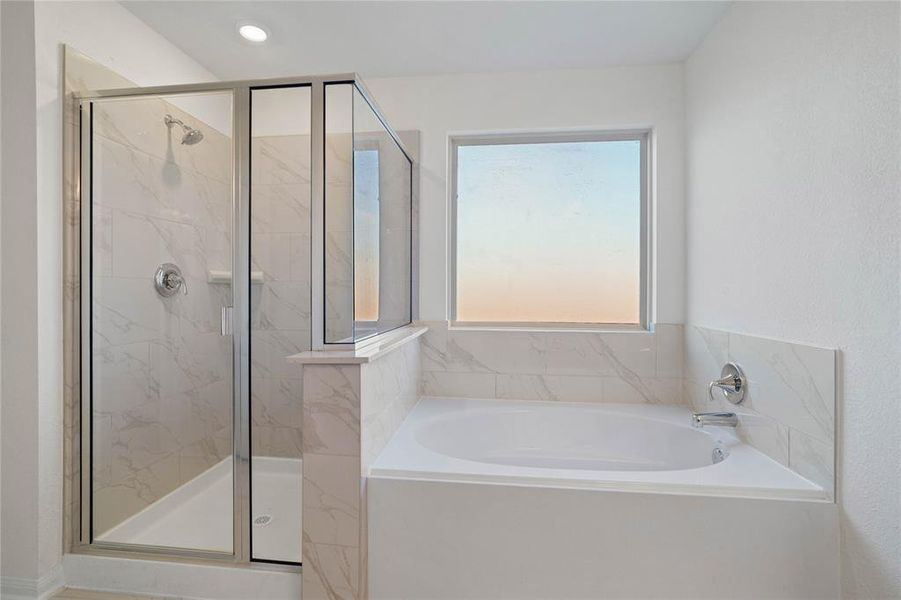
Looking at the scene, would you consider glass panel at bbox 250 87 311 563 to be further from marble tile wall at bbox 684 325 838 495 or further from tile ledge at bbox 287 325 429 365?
marble tile wall at bbox 684 325 838 495

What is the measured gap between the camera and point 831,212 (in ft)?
4.29

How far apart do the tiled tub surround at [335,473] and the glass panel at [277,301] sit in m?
0.18

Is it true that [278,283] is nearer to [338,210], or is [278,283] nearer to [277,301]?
[277,301]

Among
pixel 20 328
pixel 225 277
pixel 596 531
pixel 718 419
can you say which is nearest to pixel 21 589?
pixel 20 328

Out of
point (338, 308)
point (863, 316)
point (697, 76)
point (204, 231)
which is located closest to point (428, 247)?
point (338, 308)

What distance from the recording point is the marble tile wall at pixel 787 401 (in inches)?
52.4

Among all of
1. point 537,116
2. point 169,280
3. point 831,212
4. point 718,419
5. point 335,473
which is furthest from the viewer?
point 537,116

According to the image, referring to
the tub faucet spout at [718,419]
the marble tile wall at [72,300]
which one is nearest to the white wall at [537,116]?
the tub faucet spout at [718,419]

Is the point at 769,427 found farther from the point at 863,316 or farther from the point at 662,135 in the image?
the point at 662,135

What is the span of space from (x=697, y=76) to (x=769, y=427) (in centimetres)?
170

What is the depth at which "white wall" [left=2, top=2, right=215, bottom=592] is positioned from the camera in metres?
1.57

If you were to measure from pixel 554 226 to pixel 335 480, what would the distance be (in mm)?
1774

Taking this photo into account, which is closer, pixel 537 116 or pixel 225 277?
pixel 225 277

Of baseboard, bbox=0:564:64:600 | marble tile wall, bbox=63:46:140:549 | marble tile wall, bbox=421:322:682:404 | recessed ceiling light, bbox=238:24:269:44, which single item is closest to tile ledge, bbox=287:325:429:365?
marble tile wall, bbox=421:322:682:404
